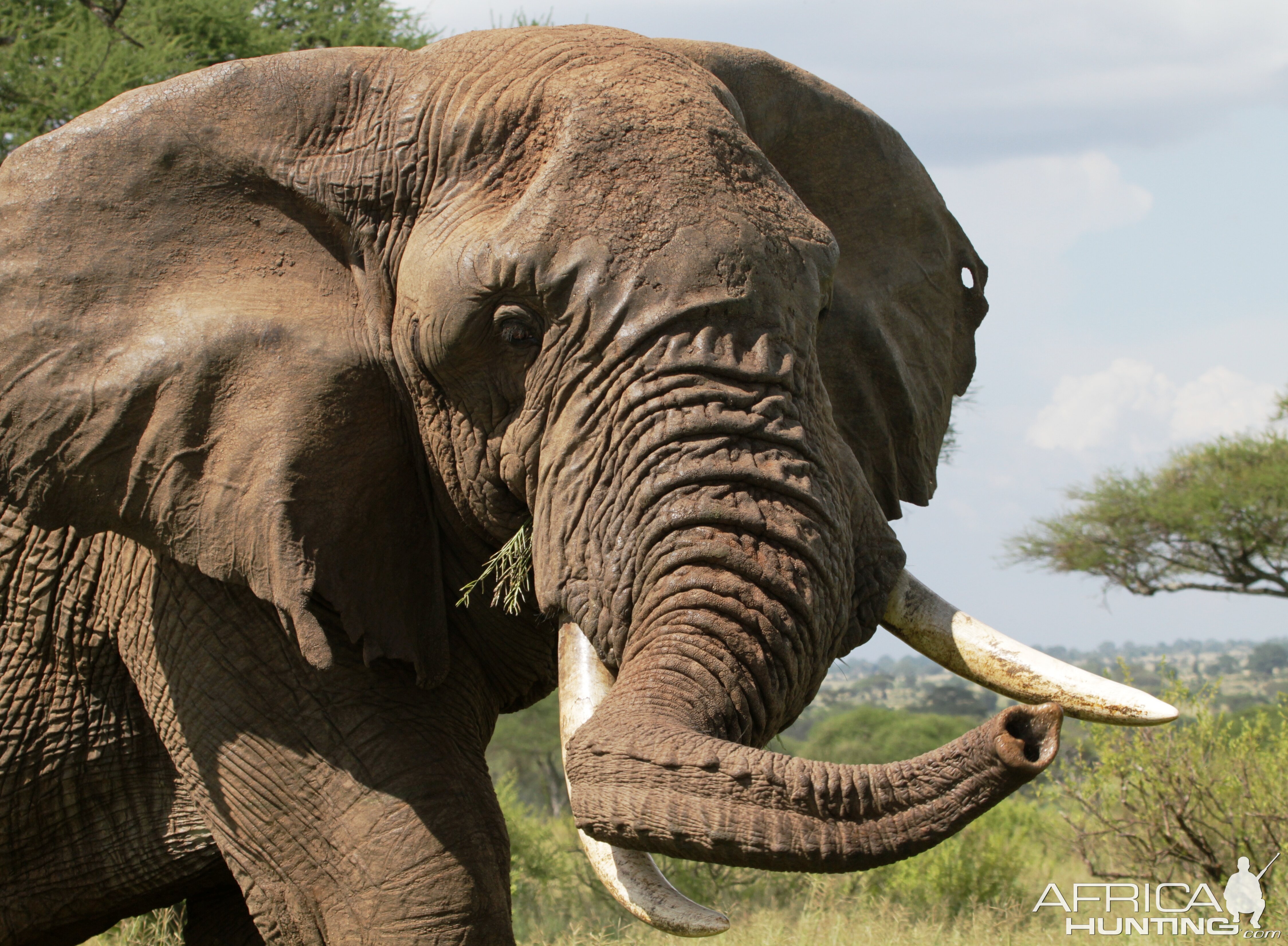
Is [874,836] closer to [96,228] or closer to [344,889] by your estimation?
A: [344,889]

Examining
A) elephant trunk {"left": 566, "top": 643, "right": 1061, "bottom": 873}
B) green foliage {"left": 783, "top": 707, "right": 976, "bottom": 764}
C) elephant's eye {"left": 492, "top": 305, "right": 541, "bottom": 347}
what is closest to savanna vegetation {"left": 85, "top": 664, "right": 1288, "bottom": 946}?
elephant's eye {"left": 492, "top": 305, "right": 541, "bottom": 347}

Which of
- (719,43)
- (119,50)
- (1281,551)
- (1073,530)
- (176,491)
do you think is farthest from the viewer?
(1073,530)

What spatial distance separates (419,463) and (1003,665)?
49.9 inches

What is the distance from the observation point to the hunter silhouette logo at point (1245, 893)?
18.6 ft

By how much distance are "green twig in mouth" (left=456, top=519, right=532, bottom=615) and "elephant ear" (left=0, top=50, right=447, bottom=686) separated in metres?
0.20

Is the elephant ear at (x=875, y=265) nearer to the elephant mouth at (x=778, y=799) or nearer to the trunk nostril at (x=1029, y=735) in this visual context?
the elephant mouth at (x=778, y=799)

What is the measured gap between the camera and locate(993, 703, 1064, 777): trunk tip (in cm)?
194

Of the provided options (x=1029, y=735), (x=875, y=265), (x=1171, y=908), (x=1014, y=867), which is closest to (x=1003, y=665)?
(x=1029, y=735)

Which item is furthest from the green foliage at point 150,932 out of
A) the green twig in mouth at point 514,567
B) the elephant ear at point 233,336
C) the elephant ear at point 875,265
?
the elephant ear at point 875,265

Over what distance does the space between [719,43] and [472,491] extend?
1.29 meters

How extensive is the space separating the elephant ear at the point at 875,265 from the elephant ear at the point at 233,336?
853 mm

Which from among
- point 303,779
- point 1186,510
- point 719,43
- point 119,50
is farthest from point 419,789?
point 1186,510

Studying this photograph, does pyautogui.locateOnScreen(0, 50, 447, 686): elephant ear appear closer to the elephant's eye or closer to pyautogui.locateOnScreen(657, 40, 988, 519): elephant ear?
the elephant's eye

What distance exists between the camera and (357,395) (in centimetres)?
290
